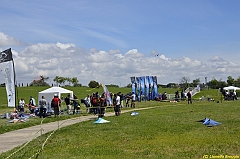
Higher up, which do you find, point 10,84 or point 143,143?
point 10,84

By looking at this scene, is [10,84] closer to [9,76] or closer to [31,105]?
[9,76]

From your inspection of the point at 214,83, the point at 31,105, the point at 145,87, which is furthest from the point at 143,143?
the point at 214,83

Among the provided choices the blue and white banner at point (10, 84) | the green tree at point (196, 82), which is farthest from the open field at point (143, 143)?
the green tree at point (196, 82)

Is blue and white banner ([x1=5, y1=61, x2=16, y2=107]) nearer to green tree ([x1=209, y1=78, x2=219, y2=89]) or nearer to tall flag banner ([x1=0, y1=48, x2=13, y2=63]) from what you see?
tall flag banner ([x1=0, y1=48, x2=13, y2=63])

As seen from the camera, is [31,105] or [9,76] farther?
[31,105]

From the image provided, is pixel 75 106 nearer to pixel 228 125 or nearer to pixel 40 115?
pixel 40 115

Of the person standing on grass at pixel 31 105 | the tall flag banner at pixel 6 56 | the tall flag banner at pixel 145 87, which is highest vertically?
the tall flag banner at pixel 6 56

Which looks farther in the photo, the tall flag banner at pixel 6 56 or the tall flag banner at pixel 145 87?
the tall flag banner at pixel 145 87

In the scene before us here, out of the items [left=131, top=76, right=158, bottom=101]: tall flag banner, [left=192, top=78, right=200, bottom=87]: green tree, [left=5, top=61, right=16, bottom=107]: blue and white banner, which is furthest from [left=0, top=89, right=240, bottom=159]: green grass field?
[left=192, top=78, right=200, bottom=87]: green tree

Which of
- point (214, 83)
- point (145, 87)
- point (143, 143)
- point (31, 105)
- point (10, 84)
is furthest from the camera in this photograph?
point (214, 83)

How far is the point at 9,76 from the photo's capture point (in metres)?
27.9

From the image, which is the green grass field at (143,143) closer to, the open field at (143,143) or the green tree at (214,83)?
the open field at (143,143)

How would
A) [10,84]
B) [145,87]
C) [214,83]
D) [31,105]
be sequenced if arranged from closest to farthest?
[10,84]
[31,105]
[145,87]
[214,83]

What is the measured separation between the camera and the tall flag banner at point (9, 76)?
90.6ft
